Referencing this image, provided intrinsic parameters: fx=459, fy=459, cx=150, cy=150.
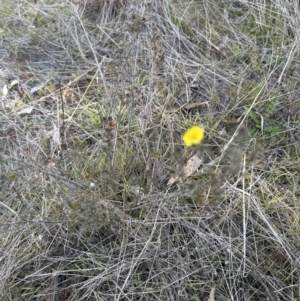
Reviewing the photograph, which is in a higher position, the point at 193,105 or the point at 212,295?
the point at 193,105

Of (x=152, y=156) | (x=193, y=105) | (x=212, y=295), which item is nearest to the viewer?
(x=212, y=295)

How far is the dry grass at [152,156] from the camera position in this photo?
1528 millimetres

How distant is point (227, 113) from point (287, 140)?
27cm

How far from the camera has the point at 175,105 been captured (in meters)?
2.01

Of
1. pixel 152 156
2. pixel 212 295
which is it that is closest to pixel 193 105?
pixel 152 156

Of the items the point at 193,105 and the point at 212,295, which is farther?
the point at 193,105

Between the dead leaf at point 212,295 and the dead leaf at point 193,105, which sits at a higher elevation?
the dead leaf at point 193,105

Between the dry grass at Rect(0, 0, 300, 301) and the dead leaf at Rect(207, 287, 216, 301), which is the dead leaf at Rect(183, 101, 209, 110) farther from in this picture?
the dead leaf at Rect(207, 287, 216, 301)

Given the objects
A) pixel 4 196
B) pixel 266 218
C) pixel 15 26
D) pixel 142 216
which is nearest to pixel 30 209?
pixel 4 196

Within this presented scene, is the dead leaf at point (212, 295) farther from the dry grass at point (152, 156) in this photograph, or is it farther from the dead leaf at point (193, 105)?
the dead leaf at point (193, 105)

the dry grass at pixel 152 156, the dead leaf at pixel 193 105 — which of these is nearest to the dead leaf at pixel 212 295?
the dry grass at pixel 152 156

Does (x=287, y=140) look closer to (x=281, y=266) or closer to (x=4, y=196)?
(x=281, y=266)

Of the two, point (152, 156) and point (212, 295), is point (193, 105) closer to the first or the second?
point (152, 156)

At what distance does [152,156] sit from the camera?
175 centimetres
